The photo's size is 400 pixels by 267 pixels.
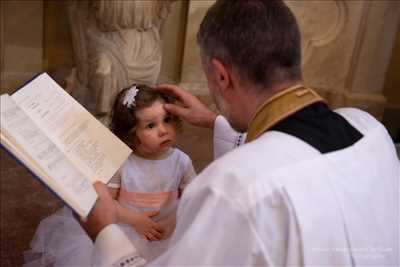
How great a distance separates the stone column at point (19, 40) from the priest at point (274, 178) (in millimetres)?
3474

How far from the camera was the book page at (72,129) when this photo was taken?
6.28 ft

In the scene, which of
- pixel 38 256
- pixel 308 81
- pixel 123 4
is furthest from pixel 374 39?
pixel 38 256

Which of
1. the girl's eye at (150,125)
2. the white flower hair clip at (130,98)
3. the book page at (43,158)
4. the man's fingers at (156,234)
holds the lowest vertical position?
the man's fingers at (156,234)

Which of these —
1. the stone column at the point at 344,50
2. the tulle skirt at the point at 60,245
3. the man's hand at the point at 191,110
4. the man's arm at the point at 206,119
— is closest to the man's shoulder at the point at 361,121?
the man's arm at the point at 206,119

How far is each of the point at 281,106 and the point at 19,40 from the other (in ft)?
12.8

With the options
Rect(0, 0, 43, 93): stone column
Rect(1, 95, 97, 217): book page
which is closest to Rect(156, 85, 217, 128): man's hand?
Rect(1, 95, 97, 217): book page

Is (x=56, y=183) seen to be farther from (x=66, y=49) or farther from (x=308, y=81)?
(x=308, y=81)

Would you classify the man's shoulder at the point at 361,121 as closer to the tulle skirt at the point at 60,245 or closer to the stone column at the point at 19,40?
the tulle skirt at the point at 60,245

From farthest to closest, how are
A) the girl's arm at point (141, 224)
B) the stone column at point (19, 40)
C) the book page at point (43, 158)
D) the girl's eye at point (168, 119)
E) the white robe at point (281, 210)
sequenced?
the stone column at point (19, 40), the girl's eye at point (168, 119), the girl's arm at point (141, 224), the book page at point (43, 158), the white robe at point (281, 210)

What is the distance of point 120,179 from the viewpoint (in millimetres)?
2613

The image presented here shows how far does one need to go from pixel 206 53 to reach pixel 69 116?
0.61 m

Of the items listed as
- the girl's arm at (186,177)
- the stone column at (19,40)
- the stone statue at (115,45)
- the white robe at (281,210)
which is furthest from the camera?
the stone column at (19,40)

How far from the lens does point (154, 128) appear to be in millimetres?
2498

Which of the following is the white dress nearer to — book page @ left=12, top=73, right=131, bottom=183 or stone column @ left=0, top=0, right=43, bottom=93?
book page @ left=12, top=73, right=131, bottom=183
